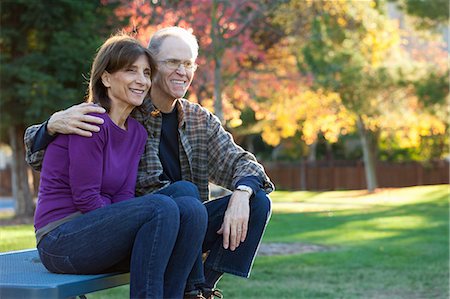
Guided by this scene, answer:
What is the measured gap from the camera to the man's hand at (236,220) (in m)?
3.40

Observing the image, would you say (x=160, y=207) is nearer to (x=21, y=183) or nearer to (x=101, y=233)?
(x=101, y=233)

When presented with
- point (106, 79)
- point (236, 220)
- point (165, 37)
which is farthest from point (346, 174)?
point (106, 79)

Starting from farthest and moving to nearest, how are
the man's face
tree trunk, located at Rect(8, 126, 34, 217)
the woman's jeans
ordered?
tree trunk, located at Rect(8, 126, 34, 217)
the man's face
the woman's jeans

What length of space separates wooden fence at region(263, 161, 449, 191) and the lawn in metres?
18.3

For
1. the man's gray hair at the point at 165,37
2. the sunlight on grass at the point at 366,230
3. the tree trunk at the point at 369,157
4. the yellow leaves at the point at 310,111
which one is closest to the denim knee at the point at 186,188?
the man's gray hair at the point at 165,37

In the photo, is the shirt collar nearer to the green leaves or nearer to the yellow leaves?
the green leaves

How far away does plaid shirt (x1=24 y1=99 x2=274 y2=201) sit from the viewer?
3.65 m

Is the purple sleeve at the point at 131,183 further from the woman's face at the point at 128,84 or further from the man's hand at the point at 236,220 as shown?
the man's hand at the point at 236,220

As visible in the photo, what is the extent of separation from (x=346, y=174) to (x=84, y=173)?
30670 mm

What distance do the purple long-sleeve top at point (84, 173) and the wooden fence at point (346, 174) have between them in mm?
29151

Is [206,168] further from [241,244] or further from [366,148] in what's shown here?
[366,148]

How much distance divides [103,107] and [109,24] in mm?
10669

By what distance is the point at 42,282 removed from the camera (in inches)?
114

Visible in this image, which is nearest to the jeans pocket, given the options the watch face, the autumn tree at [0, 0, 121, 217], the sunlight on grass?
the watch face
